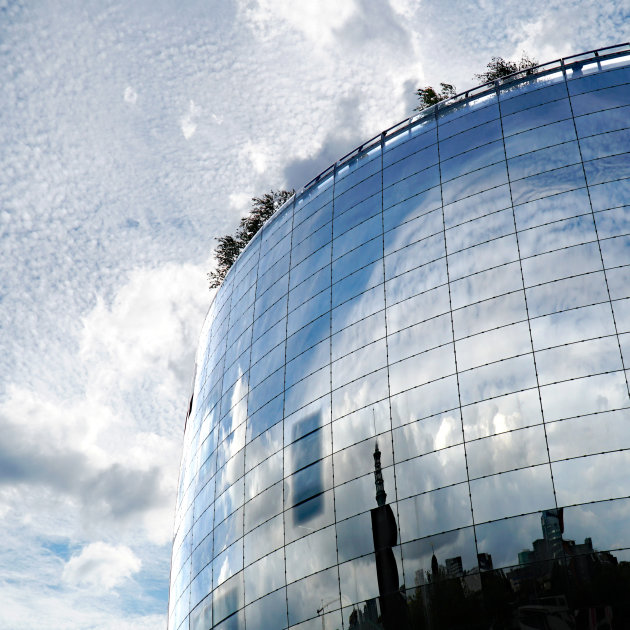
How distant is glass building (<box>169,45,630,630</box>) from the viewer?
71.4 feet

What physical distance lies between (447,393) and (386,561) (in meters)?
5.72

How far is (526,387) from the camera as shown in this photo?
77.4 ft

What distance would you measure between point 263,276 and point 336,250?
6495mm

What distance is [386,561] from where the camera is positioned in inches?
957

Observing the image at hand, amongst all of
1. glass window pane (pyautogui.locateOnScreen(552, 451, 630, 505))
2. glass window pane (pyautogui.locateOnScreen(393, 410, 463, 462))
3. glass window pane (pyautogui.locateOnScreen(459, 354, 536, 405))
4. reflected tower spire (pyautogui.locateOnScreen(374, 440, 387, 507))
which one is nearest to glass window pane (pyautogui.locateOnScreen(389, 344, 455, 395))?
glass window pane (pyautogui.locateOnScreen(459, 354, 536, 405))

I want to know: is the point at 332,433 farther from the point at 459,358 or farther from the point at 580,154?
the point at 580,154

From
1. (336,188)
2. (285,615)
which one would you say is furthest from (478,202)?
(285,615)

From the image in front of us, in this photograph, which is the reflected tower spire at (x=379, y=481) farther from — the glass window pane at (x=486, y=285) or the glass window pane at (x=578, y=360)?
the glass window pane at (x=578, y=360)

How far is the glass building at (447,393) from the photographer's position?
2177 cm

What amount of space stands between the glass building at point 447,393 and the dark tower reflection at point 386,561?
6cm

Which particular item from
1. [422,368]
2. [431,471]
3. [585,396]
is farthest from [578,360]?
[431,471]

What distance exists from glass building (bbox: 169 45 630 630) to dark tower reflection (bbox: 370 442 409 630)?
0.18 feet

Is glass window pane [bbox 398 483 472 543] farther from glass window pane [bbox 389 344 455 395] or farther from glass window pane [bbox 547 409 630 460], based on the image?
glass window pane [bbox 389 344 455 395]

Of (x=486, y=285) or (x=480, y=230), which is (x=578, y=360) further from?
(x=480, y=230)
